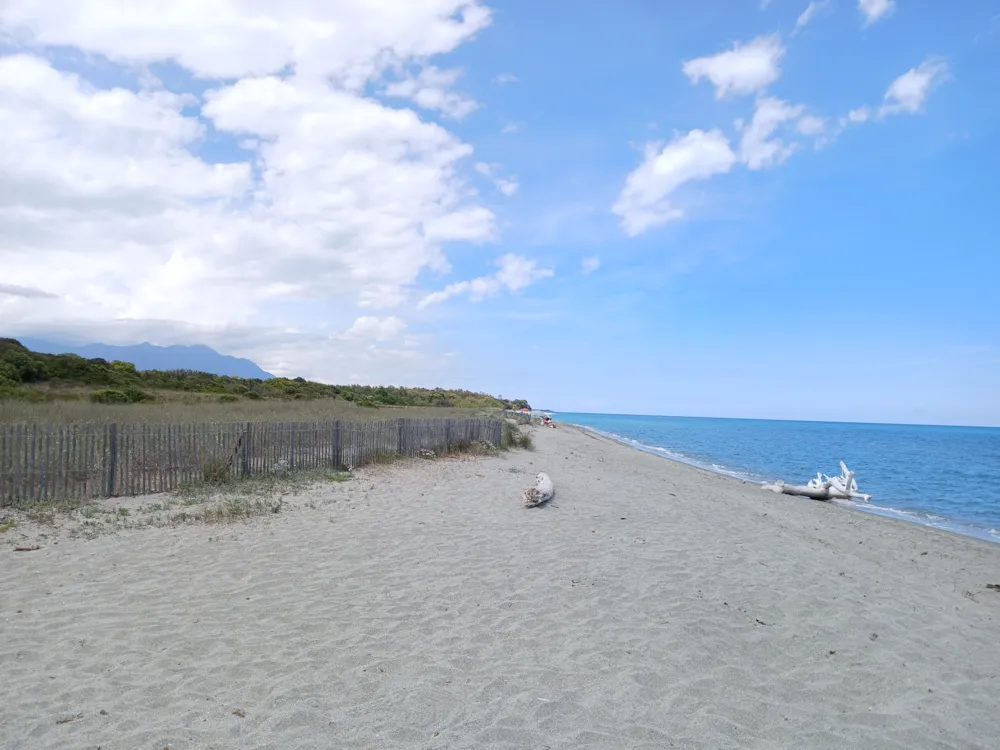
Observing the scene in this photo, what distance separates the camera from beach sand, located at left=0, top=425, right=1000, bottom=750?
3838mm

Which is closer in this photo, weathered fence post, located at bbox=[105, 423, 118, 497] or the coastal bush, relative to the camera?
weathered fence post, located at bbox=[105, 423, 118, 497]

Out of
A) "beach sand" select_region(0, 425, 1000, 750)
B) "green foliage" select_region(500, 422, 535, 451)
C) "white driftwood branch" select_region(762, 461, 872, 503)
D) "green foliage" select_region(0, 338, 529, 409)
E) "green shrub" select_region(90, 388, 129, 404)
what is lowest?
"white driftwood branch" select_region(762, 461, 872, 503)

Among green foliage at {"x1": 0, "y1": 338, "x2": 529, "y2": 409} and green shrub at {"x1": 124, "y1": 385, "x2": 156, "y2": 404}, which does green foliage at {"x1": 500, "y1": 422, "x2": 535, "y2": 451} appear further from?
green shrub at {"x1": 124, "y1": 385, "x2": 156, "y2": 404}

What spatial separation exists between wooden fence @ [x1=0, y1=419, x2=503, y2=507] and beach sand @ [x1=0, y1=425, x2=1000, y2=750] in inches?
98.0

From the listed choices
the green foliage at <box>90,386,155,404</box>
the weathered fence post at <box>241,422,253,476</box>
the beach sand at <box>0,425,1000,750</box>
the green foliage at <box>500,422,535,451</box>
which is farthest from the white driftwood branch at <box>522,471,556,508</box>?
the green foliage at <box>90,386,155,404</box>

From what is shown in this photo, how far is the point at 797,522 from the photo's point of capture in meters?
12.3

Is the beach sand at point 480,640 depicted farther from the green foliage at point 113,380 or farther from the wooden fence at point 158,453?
the green foliage at point 113,380

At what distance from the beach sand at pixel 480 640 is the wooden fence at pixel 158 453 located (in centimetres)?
249

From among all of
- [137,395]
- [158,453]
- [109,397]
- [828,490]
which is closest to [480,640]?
[158,453]

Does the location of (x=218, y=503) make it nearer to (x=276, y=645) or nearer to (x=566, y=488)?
(x=276, y=645)

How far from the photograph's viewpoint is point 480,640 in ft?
16.7

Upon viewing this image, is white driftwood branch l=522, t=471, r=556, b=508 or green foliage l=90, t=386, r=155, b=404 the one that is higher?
green foliage l=90, t=386, r=155, b=404

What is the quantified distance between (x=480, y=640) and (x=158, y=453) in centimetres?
801

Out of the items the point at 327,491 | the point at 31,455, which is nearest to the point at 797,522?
the point at 327,491
